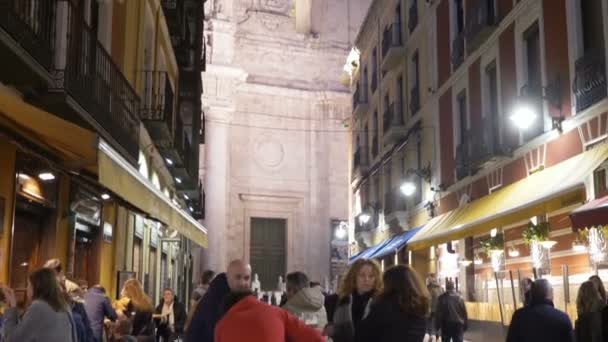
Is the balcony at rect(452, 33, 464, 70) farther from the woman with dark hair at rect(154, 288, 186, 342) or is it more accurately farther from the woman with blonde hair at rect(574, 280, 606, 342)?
the woman with blonde hair at rect(574, 280, 606, 342)

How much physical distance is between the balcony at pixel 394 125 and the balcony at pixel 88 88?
13.2 metres

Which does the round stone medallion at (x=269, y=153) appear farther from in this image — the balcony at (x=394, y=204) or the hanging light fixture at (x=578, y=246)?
the hanging light fixture at (x=578, y=246)

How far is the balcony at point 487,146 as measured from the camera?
15297 mm

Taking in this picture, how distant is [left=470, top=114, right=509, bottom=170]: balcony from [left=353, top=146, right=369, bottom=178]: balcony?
14.7m

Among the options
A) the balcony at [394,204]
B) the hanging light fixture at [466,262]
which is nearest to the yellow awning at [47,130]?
the hanging light fixture at [466,262]

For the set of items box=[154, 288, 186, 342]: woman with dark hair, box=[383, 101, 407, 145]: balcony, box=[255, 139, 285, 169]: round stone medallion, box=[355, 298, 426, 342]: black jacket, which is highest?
box=[255, 139, 285, 169]: round stone medallion

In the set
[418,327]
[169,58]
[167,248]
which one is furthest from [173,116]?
[418,327]

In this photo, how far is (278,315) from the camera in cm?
318

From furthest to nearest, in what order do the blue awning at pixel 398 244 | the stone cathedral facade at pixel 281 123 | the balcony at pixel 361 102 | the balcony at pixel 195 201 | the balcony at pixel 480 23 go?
the stone cathedral facade at pixel 281 123 < the balcony at pixel 361 102 < the balcony at pixel 195 201 < the blue awning at pixel 398 244 < the balcony at pixel 480 23

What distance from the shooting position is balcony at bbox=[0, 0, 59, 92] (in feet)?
22.6

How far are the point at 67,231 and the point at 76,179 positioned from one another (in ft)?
2.41

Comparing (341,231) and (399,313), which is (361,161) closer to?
(341,231)

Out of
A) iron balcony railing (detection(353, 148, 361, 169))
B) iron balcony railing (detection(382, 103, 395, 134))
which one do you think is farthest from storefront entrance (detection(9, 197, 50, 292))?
iron balcony railing (detection(353, 148, 361, 169))

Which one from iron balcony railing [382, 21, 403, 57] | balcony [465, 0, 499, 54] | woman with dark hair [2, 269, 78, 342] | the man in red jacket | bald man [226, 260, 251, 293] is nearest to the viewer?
the man in red jacket
